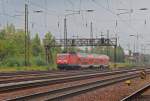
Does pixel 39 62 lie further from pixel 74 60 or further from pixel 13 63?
pixel 74 60

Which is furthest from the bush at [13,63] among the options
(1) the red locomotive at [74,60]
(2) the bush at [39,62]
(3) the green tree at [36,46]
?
(3) the green tree at [36,46]

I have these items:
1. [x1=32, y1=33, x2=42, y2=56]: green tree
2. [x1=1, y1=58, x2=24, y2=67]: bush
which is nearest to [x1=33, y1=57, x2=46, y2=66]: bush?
[x1=1, y1=58, x2=24, y2=67]: bush

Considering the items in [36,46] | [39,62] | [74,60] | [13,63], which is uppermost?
[36,46]

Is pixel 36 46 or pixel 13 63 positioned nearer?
pixel 13 63

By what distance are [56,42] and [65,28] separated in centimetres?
1049

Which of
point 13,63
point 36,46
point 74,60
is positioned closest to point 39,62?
point 13,63

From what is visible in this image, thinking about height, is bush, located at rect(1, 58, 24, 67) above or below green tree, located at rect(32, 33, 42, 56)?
below

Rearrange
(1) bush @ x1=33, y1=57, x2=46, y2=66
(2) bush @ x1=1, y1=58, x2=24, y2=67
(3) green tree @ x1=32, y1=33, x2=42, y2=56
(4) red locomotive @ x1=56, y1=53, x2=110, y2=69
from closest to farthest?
(4) red locomotive @ x1=56, y1=53, x2=110, y2=69, (2) bush @ x1=1, y1=58, x2=24, y2=67, (1) bush @ x1=33, y1=57, x2=46, y2=66, (3) green tree @ x1=32, y1=33, x2=42, y2=56

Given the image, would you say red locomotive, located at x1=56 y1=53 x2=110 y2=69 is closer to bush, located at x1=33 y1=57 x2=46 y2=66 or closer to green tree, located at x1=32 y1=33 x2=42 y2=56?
bush, located at x1=33 y1=57 x2=46 y2=66

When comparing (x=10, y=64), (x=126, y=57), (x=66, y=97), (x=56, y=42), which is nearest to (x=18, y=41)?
(x=56, y=42)

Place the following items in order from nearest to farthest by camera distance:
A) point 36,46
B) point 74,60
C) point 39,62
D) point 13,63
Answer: point 74,60 → point 13,63 → point 39,62 → point 36,46

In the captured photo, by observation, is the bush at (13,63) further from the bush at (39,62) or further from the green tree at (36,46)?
the green tree at (36,46)

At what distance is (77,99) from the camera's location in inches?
725

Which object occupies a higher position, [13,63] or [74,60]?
[74,60]
